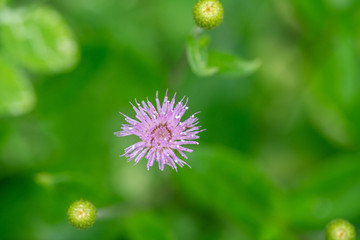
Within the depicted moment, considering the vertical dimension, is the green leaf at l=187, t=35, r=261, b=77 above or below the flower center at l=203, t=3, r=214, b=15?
below

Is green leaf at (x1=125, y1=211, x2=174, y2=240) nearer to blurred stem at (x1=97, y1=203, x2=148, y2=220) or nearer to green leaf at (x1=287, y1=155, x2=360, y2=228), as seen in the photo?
blurred stem at (x1=97, y1=203, x2=148, y2=220)

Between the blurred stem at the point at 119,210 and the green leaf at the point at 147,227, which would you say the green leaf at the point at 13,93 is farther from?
the green leaf at the point at 147,227

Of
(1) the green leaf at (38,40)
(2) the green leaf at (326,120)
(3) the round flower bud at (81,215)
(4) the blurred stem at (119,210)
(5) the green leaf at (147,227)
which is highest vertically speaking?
(2) the green leaf at (326,120)

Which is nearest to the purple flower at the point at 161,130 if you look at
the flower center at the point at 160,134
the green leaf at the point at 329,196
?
the flower center at the point at 160,134

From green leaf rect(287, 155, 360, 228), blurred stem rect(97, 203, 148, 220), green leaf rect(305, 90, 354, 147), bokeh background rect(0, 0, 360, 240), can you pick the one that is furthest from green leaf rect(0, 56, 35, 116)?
green leaf rect(305, 90, 354, 147)

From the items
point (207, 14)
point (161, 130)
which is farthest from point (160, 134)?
point (207, 14)
